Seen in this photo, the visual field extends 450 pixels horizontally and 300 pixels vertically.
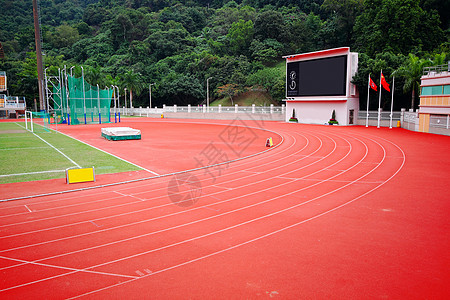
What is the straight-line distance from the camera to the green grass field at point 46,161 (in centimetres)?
1297

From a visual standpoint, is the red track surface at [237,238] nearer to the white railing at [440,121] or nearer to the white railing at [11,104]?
the white railing at [440,121]

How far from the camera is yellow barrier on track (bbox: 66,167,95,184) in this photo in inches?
454

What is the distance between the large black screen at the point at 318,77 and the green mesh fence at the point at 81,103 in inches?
908

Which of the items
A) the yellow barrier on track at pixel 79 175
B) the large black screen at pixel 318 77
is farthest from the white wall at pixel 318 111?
the yellow barrier on track at pixel 79 175

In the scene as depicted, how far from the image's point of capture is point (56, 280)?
17.2 ft

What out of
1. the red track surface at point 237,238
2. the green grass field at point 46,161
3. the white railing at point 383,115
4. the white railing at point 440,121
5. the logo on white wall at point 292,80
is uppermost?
the logo on white wall at point 292,80

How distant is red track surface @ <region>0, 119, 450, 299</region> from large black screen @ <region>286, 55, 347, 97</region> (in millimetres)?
24006

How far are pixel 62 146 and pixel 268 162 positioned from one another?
13.6 metres

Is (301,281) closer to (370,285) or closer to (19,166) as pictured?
(370,285)

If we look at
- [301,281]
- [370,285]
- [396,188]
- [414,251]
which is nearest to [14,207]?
[301,281]

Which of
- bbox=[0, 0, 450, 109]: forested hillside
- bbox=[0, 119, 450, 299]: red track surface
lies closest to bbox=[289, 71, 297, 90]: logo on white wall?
bbox=[0, 0, 450, 109]: forested hillside

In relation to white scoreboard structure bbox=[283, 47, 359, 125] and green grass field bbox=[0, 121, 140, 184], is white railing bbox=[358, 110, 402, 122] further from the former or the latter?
green grass field bbox=[0, 121, 140, 184]

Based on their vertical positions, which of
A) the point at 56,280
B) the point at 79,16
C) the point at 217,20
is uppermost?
the point at 79,16

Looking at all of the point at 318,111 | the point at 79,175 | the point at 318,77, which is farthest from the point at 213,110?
the point at 79,175
